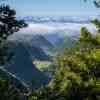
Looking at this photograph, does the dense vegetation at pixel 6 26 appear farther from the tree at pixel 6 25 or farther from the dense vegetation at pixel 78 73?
the dense vegetation at pixel 78 73

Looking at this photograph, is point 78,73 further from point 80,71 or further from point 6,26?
point 6,26

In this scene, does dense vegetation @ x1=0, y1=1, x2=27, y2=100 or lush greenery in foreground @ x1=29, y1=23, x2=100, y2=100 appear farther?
dense vegetation @ x1=0, y1=1, x2=27, y2=100

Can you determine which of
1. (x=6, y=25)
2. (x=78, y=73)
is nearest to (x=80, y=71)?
(x=78, y=73)

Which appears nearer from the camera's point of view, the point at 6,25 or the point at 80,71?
the point at 80,71

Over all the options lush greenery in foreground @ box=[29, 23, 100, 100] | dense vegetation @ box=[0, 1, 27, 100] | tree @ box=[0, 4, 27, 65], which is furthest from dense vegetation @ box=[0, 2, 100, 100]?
tree @ box=[0, 4, 27, 65]

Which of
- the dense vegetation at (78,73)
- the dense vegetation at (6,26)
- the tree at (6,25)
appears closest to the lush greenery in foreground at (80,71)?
the dense vegetation at (78,73)

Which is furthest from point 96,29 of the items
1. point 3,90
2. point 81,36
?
point 3,90

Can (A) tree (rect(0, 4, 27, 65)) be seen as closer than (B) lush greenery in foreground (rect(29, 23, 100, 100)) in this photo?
No

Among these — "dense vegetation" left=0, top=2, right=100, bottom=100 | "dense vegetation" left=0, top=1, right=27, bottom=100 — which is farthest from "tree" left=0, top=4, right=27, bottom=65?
"dense vegetation" left=0, top=2, right=100, bottom=100

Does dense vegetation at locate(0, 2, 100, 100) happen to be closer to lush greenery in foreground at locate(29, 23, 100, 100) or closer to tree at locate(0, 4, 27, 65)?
lush greenery in foreground at locate(29, 23, 100, 100)

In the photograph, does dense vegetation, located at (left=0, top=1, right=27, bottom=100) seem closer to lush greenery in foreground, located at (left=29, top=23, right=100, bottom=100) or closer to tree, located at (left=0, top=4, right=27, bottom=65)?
tree, located at (left=0, top=4, right=27, bottom=65)

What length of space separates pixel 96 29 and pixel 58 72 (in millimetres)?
2091

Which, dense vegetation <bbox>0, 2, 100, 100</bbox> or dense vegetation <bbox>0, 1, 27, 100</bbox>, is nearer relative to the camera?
dense vegetation <bbox>0, 2, 100, 100</bbox>

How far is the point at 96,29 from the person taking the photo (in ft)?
47.7
